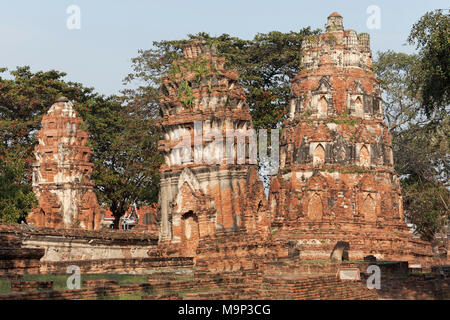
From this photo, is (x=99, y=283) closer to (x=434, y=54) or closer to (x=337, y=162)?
(x=434, y=54)

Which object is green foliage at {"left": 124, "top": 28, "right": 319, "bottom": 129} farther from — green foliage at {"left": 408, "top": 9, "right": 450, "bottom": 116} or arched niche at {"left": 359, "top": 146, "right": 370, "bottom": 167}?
green foliage at {"left": 408, "top": 9, "right": 450, "bottom": 116}

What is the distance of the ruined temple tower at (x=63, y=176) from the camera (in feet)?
105

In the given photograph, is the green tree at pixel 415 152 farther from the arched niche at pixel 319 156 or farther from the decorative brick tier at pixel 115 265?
the decorative brick tier at pixel 115 265

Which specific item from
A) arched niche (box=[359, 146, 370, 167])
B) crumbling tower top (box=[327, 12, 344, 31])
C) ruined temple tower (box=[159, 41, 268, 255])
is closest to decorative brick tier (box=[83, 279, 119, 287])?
ruined temple tower (box=[159, 41, 268, 255])

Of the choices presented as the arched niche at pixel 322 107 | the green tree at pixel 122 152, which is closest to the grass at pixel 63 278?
the arched niche at pixel 322 107

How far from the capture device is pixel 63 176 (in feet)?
107

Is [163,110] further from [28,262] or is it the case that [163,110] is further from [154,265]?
[28,262]

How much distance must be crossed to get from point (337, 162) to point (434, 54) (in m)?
17.3

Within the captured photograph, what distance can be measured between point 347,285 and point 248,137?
21.3ft

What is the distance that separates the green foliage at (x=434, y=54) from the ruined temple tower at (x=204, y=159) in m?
5.85

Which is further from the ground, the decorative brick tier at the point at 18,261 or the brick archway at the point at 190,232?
the brick archway at the point at 190,232

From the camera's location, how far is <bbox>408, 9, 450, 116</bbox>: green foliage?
68.1 feet

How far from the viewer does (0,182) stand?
32781mm
